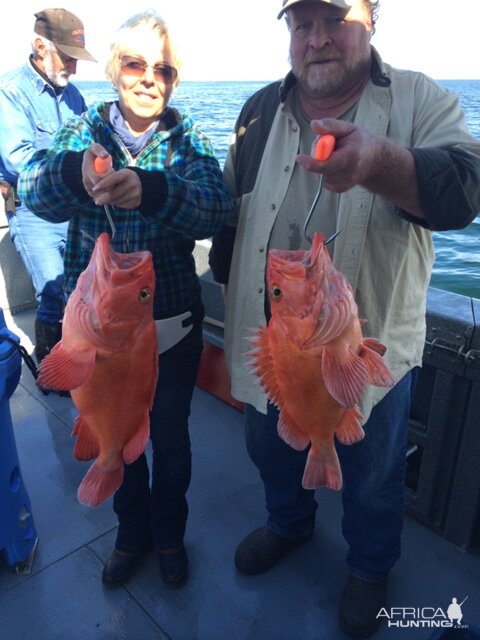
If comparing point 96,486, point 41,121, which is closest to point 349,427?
point 96,486

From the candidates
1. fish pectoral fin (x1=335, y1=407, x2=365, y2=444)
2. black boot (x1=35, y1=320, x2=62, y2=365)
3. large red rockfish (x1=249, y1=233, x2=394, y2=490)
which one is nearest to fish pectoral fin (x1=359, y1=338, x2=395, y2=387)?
large red rockfish (x1=249, y1=233, x2=394, y2=490)

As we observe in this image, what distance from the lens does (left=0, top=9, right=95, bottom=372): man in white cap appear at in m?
4.06

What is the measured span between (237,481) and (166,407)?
1384mm

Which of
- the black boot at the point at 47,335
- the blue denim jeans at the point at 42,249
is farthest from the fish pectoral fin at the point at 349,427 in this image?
the black boot at the point at 47,335

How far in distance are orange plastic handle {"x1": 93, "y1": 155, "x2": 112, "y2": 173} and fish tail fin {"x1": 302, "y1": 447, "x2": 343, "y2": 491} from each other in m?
1.21

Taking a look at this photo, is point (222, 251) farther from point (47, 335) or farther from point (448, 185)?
point (47, 335)

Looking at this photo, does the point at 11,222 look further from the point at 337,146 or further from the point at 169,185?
the point at 337,146

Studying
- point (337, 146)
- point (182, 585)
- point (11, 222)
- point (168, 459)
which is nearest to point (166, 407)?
point (168, 459)

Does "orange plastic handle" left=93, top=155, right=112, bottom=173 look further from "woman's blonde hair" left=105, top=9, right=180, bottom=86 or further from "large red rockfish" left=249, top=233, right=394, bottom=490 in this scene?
"woman's blonde hair" left=105, top=9, right=180, bottom=86

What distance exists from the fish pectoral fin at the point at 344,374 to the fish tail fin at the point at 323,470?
1.15 ft

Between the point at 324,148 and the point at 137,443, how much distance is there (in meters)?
1.21

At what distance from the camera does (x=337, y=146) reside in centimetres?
148

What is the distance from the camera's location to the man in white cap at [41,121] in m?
4.06

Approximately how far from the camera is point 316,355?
1.71 meters
